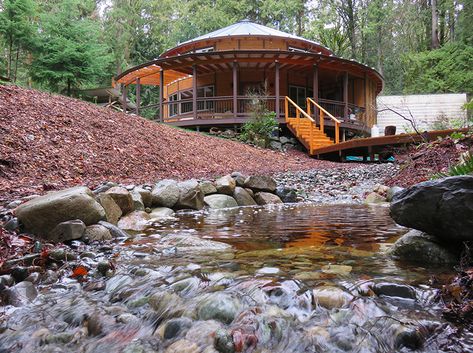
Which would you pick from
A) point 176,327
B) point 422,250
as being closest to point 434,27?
point 422,250

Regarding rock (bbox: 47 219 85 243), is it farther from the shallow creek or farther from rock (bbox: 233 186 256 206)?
rock (bbox: 233 186 256 206)

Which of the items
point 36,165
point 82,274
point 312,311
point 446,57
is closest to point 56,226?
point 82,274

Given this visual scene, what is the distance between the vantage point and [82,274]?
2.71 meters

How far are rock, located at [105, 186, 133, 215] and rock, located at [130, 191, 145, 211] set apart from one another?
0.16 m

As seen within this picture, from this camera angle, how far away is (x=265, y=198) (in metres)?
7.16

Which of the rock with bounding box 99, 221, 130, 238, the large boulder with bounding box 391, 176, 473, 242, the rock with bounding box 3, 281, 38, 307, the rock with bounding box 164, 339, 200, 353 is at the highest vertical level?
the large boulder with bounding box 391, 176, 473, 242

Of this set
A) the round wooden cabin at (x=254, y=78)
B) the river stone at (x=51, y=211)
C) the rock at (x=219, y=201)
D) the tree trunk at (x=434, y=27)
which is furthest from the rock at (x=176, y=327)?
the tree trunk at (x=434, y=27)

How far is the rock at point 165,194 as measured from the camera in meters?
5.73

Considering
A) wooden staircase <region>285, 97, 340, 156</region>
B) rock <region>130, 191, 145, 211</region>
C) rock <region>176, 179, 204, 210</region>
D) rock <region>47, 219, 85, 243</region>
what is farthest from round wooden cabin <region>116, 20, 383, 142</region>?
rock <region>47, 219, 85, 243</region>

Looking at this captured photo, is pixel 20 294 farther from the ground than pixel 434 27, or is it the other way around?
pixel 434 27

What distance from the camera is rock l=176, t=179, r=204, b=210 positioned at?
5.97m

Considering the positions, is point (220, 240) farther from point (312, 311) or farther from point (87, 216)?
point (312, 311)

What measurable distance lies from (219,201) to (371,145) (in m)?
7.93

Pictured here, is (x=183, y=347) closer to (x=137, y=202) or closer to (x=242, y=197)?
(x=137, y=202)
